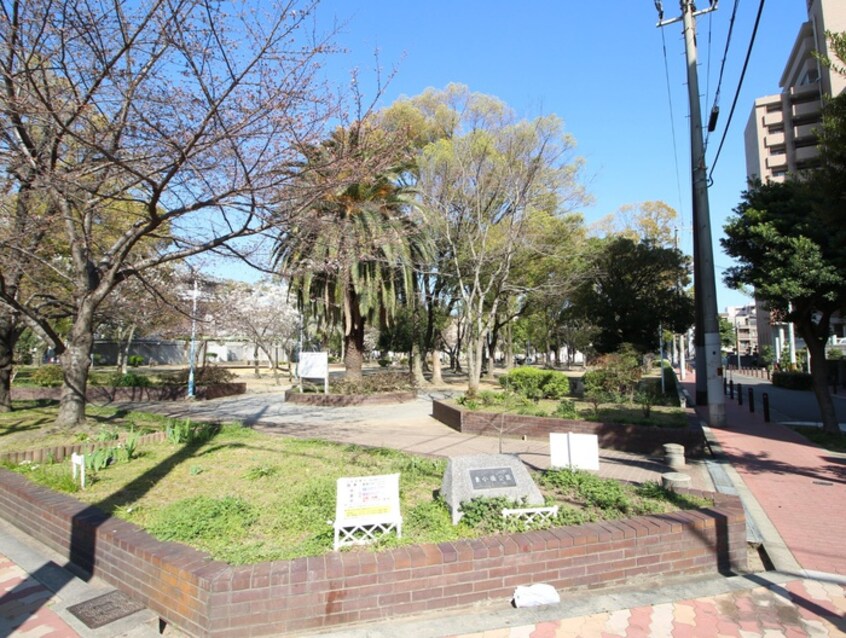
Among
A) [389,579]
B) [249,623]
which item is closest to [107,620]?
[249,623]

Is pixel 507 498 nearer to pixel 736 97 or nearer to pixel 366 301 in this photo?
pixel 736 97

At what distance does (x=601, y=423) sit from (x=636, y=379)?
5551 millimetres

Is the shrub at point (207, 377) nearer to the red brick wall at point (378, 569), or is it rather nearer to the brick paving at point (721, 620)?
the red brick wall at point (378, 569)

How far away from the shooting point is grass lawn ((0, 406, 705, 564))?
4375mm

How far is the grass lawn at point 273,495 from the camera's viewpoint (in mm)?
4375

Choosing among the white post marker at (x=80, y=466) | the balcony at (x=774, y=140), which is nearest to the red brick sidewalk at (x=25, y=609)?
the white post marker at (x=80, y=466)

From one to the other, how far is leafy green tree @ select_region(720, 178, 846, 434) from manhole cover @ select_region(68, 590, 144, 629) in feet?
34.6

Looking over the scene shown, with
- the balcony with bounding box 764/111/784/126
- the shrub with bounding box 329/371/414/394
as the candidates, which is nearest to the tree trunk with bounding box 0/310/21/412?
the shrub with bounding box 329/371/414/394

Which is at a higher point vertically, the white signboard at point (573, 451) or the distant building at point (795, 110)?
the distant building at point (795, 110)

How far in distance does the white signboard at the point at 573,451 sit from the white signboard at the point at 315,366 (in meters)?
14.6

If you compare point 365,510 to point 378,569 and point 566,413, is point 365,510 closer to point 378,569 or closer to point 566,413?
point 378,569

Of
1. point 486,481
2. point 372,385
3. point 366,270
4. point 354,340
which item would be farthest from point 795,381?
point 486,481

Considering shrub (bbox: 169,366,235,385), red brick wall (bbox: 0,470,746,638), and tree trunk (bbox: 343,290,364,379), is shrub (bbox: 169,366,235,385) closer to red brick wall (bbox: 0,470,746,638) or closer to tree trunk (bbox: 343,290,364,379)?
tree trunk (bbox: 343,290,364,379)

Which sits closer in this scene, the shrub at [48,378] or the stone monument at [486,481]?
the stone monument at [486,481]
